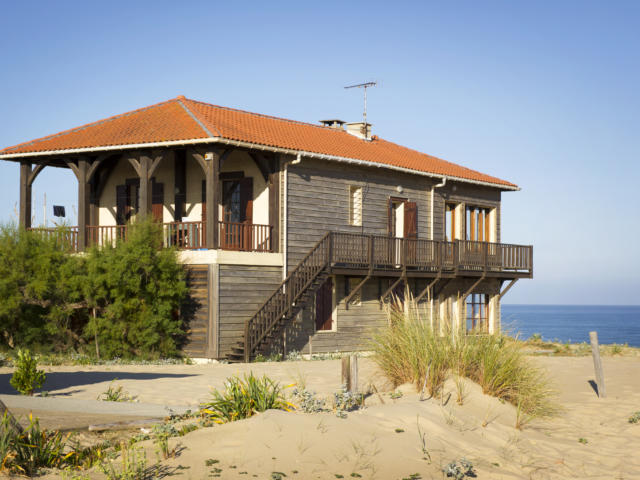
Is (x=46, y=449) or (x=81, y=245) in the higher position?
(x=81, y=245)

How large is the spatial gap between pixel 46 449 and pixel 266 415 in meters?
2.34

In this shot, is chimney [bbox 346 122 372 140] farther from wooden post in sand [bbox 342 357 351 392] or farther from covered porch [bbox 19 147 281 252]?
wooden post in sand [bbox 342 357 351 392]

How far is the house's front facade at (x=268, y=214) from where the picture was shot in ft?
66.7

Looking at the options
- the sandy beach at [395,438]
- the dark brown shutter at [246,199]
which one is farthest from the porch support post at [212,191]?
the sandy beach at [395,438]

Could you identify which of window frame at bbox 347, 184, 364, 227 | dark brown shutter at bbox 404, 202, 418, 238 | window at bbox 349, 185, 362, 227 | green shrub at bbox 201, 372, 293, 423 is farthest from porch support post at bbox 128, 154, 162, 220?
green shrub at bbox 201, 372, 293, 423

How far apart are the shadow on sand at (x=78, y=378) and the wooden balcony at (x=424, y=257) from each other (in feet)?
23.8

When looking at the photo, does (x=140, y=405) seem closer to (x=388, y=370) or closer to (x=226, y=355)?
(x=388, y=370)

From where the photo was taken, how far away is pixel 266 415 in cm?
913

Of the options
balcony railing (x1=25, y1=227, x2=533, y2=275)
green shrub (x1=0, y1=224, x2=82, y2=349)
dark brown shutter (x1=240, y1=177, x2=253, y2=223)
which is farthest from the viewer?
dark brown shutter (x1=240, y1=177, x2=253, y2=223)

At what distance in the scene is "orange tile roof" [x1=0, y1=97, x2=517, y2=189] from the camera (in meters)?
20.8

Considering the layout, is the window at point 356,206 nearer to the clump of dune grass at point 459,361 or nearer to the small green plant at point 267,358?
the small green plant at point 267,358

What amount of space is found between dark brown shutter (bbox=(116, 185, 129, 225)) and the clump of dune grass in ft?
44.5

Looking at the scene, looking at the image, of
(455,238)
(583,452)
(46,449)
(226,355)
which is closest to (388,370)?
(583,452)

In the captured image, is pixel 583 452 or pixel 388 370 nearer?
pixel 583 452
